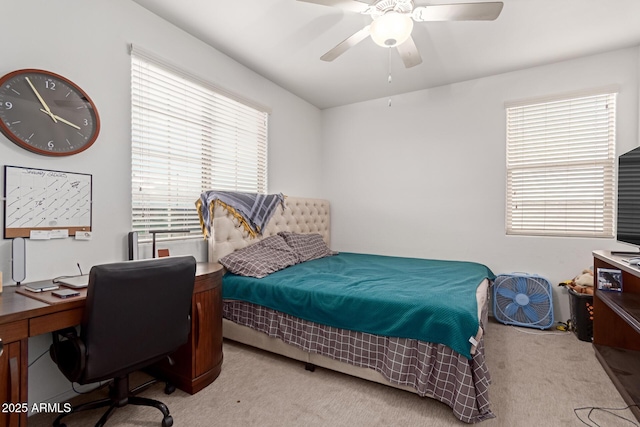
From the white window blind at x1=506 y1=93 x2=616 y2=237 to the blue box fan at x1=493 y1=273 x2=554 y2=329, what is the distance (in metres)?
0.52

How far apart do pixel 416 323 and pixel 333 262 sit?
5.10ft

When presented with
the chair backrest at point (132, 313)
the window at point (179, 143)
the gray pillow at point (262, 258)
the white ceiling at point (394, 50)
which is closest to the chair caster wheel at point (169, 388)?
the chair backrest at point (132, 313)

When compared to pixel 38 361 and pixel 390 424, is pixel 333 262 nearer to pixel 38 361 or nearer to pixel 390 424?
pixel 390 424

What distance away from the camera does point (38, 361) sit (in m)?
1.78

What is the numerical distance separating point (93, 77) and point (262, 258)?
5.90ft

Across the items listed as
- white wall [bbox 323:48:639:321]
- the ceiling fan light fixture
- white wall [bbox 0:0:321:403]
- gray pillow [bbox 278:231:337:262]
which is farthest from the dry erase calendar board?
white wall [bbox 323:48:639:321]

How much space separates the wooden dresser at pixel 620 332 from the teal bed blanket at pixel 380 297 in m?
0.82

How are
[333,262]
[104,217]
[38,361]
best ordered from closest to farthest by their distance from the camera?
1. [38,361]
2. [104,217]
3. [333,262]

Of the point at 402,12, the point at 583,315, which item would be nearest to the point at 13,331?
the point at 402,12

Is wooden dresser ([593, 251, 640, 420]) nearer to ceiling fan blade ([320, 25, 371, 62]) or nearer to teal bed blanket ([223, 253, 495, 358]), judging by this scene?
teal bed blanket ([223, 253, 495, 358])

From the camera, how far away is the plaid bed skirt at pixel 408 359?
165 centimetres

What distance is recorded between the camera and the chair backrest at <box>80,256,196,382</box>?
134 cm

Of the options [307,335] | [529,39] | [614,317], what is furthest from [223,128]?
[614,317]

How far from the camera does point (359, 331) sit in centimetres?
200
